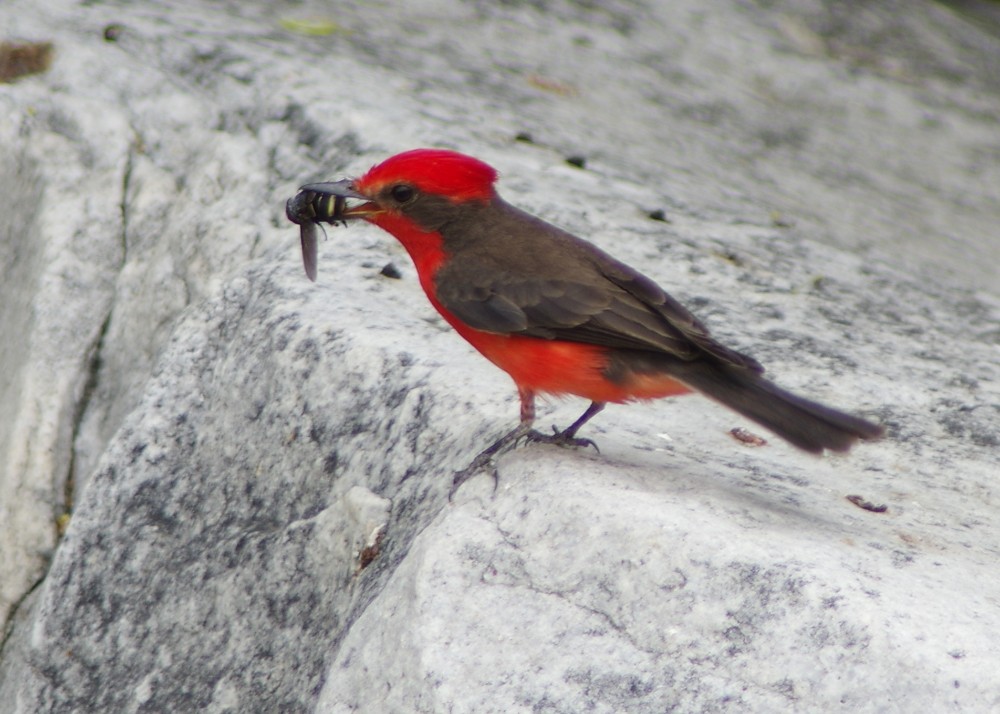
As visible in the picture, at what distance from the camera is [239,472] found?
4004 mm

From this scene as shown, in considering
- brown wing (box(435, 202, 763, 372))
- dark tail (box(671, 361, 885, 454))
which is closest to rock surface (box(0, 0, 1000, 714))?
dark tail (box(671, 361, 885, 454))

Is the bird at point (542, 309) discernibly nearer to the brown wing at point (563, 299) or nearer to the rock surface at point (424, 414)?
the brown wing at point (563, 299)

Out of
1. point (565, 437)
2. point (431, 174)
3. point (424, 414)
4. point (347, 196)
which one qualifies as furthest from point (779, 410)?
point (347, 196)

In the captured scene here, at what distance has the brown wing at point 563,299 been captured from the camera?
3.54m

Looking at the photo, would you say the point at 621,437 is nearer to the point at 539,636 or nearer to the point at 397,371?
the point at 397,371

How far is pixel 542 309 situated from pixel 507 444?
421 mm

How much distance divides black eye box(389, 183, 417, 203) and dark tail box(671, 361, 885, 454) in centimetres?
100

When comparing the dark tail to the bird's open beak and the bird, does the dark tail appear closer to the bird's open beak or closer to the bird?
the bird

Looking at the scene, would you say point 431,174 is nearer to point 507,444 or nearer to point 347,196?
point 347,196

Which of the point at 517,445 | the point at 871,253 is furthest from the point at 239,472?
the point at 871,253

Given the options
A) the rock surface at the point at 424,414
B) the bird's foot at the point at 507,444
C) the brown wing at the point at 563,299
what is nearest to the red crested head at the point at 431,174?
the brown wing at the point at 563,299

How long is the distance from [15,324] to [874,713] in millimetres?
3796

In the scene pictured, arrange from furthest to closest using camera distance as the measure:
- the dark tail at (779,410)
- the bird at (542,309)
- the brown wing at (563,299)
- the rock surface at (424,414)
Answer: the brown wing at (563,299)
the bird at (542,309)
the dark tail at (779,410)
the rock surface at (424,414)

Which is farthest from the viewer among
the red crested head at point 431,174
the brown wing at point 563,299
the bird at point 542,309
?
the red crested head at point 431,174
